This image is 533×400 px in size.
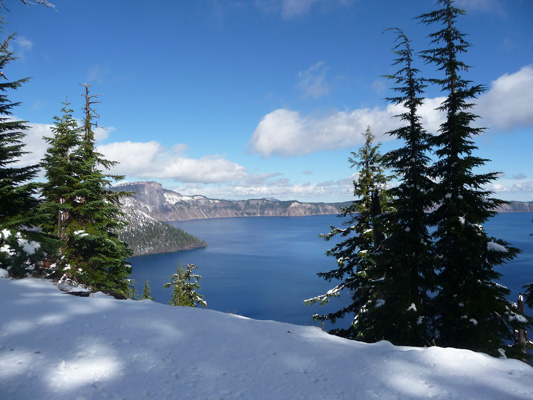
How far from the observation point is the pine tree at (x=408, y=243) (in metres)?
10.1

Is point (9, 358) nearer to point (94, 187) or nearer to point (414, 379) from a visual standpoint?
point (414, 379)

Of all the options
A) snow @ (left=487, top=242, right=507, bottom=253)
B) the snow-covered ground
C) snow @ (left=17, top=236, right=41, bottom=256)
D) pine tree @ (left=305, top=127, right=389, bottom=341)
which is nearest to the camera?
the snow-covered ground

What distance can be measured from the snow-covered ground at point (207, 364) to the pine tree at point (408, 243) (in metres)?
6.26

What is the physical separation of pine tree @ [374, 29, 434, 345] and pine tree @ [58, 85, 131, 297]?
45.8 feet

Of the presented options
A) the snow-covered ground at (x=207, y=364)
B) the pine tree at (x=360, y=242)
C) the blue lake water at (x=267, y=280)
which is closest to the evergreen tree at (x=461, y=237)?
the pine tree at (x=360, y=242)

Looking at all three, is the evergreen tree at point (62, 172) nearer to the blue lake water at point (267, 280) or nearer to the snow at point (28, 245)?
the snow at point (28, 245)

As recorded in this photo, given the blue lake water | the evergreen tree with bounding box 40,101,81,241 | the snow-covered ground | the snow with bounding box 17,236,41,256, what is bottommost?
the blue lake water

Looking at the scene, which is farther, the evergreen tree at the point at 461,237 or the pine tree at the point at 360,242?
the pine tree at the point at 360,242

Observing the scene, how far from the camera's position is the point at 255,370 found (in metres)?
3.80

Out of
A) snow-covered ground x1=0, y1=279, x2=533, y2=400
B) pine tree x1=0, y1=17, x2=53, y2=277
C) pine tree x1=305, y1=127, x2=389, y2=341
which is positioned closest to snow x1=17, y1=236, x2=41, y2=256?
pine tree x1=0, y1=17, x2=53, y2=277

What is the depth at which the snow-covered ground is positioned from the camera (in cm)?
322

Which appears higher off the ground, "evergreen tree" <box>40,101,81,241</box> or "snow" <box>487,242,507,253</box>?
"evergreen tree" <box>40,101,81,241</box>

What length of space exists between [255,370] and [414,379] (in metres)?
2.06

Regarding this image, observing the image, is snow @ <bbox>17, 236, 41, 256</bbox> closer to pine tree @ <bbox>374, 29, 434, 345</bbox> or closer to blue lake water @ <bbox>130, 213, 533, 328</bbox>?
pine tree @ <bbox>374, 29, 434, 345</bbox>
